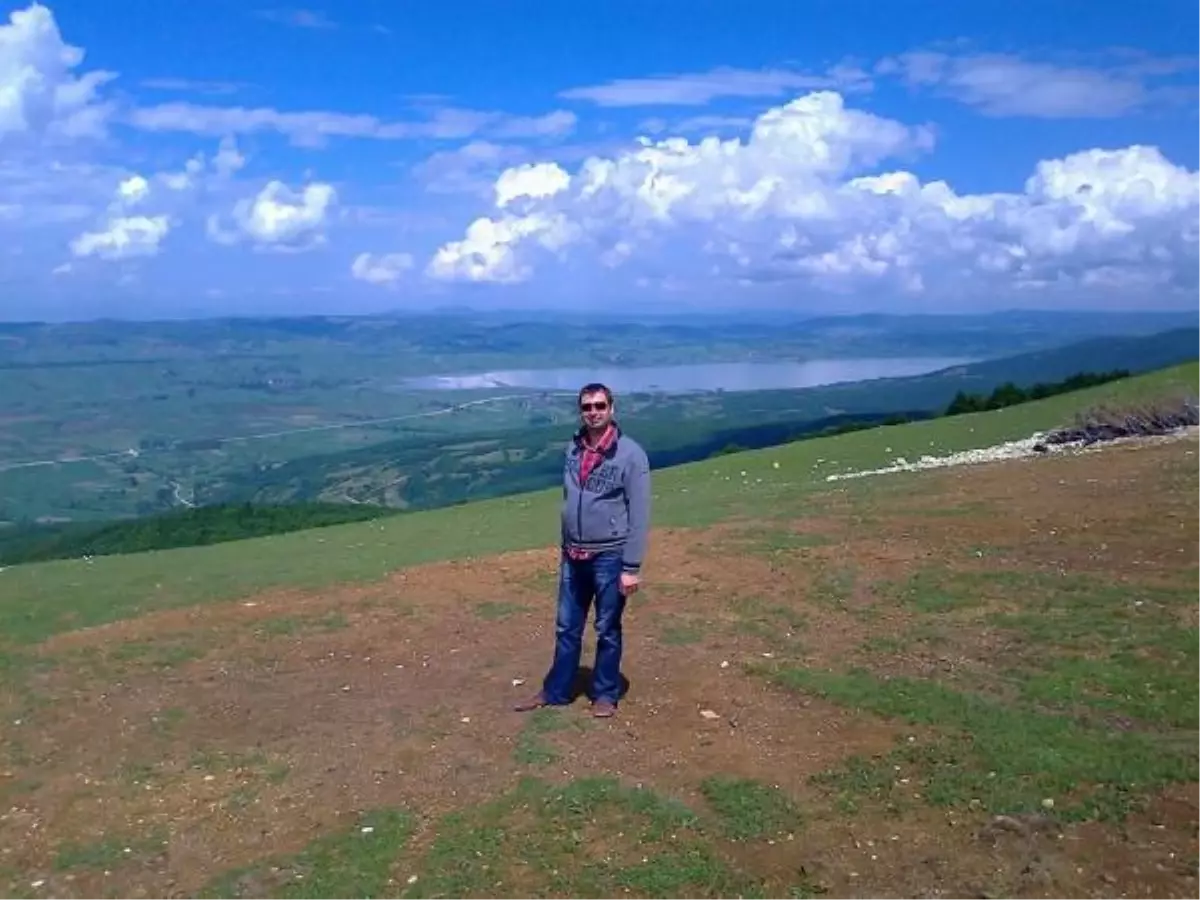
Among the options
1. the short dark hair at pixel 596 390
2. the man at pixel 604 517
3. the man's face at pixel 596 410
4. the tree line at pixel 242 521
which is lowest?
the tree line at pixel 242 521

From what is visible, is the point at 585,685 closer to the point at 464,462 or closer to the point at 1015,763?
the point at 1015,763

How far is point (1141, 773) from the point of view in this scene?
7.72m

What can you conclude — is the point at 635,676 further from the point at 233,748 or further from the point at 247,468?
the point at 247,468

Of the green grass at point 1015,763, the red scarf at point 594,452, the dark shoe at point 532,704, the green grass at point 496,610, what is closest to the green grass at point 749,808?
the green grass at point 1015,763

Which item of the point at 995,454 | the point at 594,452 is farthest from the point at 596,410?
the point at 995,454

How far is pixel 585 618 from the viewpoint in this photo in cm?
965

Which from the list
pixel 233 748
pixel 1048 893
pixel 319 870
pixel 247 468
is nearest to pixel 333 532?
pixel 233 748

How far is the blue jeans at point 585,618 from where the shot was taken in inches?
366

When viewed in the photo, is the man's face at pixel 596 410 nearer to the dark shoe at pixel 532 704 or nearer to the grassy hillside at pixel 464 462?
the dark shoe at pixel 532 704

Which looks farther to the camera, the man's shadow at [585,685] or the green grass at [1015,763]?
the man's shadow at [585,685]

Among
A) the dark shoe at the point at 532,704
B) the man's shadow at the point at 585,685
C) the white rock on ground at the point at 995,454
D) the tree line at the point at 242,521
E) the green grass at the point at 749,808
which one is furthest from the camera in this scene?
the tree line at the point at 242,521

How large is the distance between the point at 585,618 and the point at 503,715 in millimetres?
1119

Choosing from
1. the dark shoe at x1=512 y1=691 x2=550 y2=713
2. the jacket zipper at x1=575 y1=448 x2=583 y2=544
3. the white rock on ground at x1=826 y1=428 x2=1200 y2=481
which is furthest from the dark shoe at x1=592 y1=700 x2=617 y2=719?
the white rock on ground at x1=826 y1=428 x2=1200 y2=481

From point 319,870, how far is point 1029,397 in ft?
134
